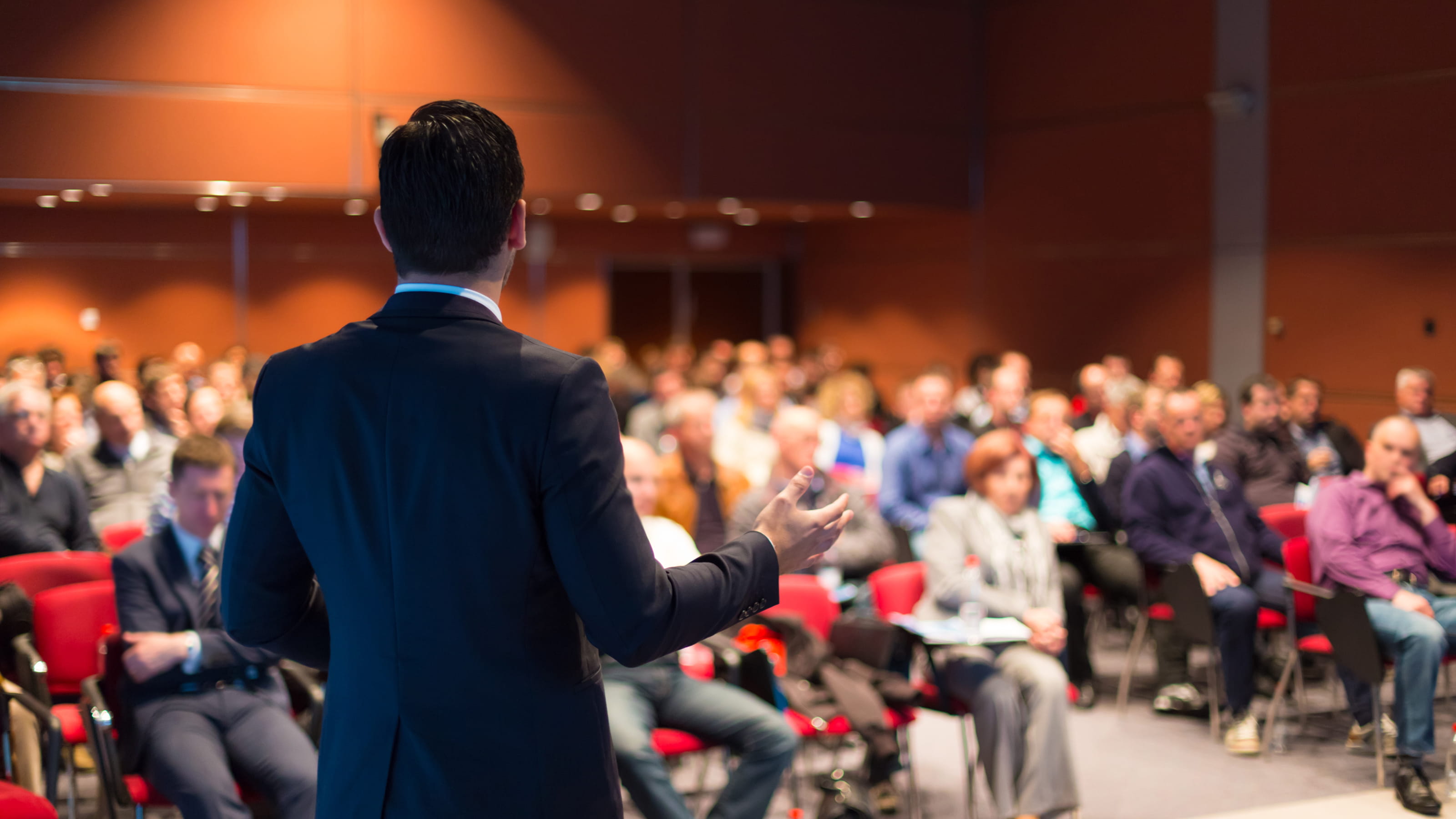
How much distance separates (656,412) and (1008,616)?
3.97 metres

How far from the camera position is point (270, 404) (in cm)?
146

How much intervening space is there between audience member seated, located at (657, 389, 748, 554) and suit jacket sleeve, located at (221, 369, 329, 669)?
4.10 m

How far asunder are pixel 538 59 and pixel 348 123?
1.67 meters

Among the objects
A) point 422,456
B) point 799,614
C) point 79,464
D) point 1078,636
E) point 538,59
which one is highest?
point 538,59

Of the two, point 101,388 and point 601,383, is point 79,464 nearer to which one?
point 101,388

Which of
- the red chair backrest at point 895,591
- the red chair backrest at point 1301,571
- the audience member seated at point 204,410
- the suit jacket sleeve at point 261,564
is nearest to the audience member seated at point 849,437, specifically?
the red chair backrest at point 1301,571

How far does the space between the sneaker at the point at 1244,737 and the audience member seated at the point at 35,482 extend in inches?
200

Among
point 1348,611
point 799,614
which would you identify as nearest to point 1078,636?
point 1348,611

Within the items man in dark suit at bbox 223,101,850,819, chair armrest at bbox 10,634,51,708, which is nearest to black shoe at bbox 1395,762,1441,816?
man in dark suit at bbox 223,101,850,819

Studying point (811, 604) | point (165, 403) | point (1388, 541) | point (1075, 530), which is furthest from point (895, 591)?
point (165, 403)

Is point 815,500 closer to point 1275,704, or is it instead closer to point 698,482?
point 698,482

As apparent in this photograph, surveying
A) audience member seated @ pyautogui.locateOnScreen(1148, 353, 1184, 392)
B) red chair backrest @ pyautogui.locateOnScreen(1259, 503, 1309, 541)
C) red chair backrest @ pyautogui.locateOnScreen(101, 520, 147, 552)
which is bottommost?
red chair backrest @ pyautogui.locateOnScreen(1259, 503, 1309, 541)

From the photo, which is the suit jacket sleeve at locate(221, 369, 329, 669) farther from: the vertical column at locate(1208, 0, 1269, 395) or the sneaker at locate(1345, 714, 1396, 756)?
the vertical column at locate(1208, 0, 1269, 395)

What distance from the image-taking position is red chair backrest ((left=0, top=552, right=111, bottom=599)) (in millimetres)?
4492
